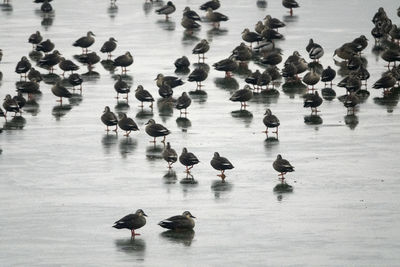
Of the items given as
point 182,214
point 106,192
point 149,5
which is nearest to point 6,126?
point 106,192

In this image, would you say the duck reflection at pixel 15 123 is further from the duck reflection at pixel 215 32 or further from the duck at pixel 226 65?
the duck reflection at pixel 215 32

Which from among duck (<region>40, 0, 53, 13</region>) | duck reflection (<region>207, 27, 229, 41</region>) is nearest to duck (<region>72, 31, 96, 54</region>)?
duck reflection (<region>207, 27, 229, 41</region>)

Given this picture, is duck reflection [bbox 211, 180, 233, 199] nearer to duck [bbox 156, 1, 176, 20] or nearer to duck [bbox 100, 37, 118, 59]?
duck [bbox 100, 37, 118, 59]

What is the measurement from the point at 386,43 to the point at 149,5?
1806cm

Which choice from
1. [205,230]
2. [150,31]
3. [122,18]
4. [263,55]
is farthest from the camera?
[122,18]

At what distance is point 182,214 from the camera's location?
31.7 meters

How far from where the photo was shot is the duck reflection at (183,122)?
43844mm

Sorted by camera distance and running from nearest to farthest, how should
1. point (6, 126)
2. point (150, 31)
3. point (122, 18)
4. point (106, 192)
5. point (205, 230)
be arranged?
1. point (205, 230)
2. point (106, 192)
3. point (6, 126)
4. point (150, 31)
5. point (122, 18)

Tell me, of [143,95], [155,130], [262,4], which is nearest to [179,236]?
[155,130]

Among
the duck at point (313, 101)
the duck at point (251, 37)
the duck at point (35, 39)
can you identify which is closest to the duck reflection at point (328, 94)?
the duck at point (313, 101)

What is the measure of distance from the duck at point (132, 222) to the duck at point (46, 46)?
2636 centimetres

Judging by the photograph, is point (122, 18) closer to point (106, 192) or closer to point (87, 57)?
point (87, 57)

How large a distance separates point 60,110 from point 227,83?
27.0ft

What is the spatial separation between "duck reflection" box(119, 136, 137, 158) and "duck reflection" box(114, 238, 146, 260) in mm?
9070
